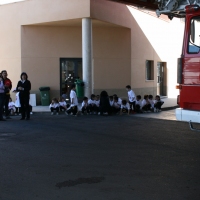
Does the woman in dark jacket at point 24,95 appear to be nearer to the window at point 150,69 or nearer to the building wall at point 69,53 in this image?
the building wall at point 69,53

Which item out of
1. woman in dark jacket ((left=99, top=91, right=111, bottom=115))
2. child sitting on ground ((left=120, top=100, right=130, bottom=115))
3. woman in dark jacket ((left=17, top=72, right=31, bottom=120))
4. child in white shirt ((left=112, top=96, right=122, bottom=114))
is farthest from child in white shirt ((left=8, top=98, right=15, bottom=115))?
child sitting on ground ((left=120, top=100, right=130, bottom=115))

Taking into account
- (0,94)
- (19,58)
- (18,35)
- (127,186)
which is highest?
(18,35)

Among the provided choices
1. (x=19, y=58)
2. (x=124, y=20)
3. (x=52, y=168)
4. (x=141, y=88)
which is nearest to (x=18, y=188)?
(x=52, y=168)

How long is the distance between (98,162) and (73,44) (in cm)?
1266

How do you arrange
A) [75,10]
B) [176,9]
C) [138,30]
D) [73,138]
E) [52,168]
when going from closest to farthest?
[52,168]
[176,9]
[73,138]
[75,10]
[138,30]

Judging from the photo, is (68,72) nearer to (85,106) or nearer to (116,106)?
(85,106)

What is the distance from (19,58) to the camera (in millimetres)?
18406

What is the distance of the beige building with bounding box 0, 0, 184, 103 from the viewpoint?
16938 millimetres

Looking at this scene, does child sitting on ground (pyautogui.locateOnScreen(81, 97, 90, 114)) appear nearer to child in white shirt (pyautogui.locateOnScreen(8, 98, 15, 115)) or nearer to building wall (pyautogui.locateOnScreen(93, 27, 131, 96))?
child in white shirt (pyautogui.locateOnScreen(8, 98, 15, 115))

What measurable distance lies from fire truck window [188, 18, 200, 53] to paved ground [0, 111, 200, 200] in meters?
2.21

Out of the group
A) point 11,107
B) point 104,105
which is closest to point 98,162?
point 104,105

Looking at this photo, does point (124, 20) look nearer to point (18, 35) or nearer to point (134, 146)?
point (18, 35)

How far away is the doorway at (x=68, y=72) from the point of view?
19078mm

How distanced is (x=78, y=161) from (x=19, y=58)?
12.4 meters
